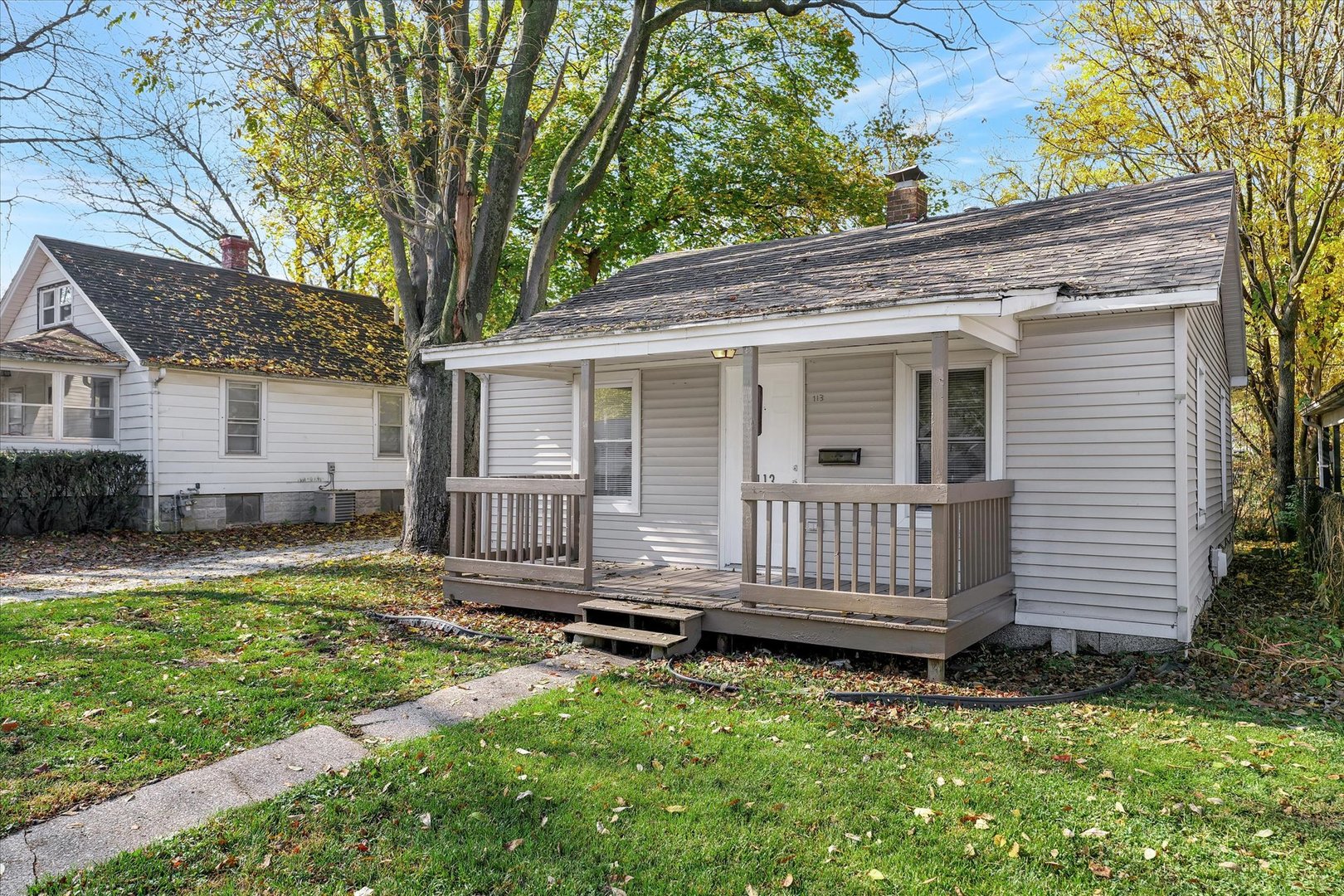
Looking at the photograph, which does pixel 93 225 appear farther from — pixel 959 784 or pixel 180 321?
pixel 959 784

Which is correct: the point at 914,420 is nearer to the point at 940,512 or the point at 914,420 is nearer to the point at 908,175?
the point at 940,512

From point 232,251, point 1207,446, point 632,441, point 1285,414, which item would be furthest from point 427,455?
point 1285,414

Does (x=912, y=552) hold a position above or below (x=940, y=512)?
below

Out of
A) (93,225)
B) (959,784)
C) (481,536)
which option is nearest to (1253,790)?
(959,784)

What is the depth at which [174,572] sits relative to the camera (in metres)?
10.5

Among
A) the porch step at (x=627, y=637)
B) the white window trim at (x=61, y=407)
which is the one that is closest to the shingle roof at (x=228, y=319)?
the white window trim at (x=61, y=407)

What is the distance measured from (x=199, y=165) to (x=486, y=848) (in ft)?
80.4

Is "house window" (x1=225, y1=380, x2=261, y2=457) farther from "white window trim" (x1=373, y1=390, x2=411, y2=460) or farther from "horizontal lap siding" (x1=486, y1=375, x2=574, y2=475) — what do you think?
"horizontal lap siding" (x1=486, y1=375, x2=574, y2=475)

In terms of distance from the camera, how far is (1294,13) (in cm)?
1278

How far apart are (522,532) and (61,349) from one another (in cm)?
1084

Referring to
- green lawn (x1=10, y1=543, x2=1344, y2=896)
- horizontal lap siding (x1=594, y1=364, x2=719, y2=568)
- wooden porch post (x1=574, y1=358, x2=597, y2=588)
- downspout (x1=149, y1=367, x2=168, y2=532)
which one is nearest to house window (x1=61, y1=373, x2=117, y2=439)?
downspout (x1=149, y1=367, x2=168, y2=532)

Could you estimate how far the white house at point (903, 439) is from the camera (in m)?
6.25

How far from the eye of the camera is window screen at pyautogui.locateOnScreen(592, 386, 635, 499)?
9703mm

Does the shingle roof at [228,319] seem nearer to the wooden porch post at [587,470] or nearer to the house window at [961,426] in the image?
the wooden porch post at [587,470]
